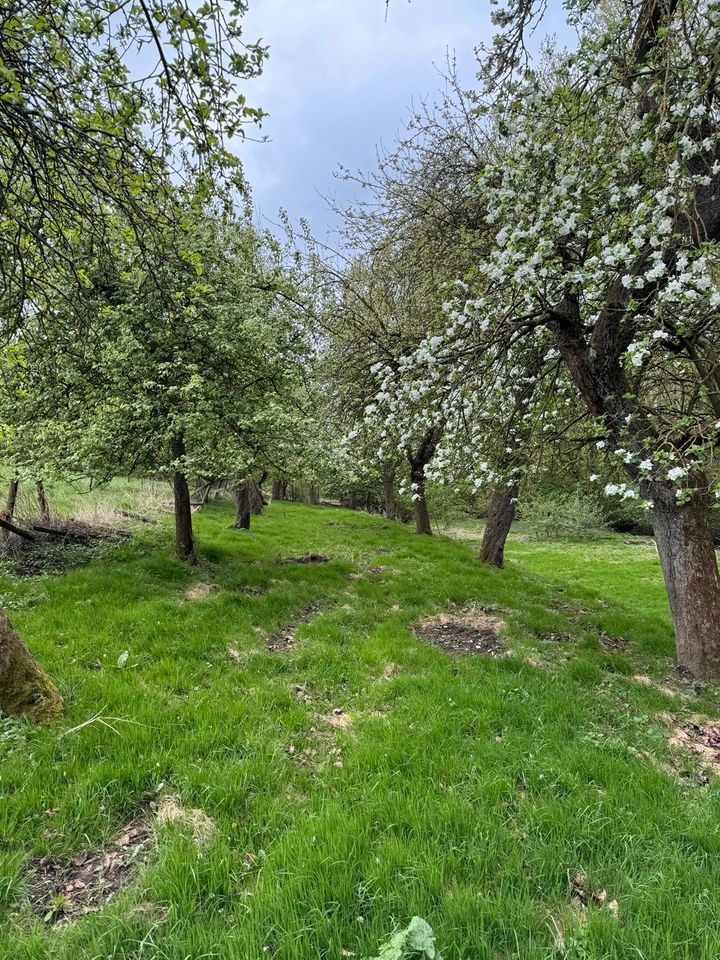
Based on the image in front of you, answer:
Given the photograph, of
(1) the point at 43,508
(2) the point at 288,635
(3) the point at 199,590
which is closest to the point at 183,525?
(3) the point at 199,590

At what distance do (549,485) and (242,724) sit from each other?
772cm

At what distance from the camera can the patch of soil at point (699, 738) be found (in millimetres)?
4091

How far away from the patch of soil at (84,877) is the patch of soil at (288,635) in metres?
3.34

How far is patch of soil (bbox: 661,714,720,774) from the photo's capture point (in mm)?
4091

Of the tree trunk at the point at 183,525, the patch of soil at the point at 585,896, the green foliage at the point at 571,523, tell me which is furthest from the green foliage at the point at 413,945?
the green foliage at the point at 571,523

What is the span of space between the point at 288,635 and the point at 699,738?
4.88 metres

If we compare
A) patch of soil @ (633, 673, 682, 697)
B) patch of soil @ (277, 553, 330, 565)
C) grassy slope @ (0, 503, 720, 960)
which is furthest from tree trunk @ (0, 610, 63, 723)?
patch of soil @ (277, 553, 330, 565)

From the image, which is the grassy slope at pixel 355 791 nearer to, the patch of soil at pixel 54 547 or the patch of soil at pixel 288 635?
the patch of soil at pixel 288 635

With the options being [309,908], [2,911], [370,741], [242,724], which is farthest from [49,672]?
[309,908]

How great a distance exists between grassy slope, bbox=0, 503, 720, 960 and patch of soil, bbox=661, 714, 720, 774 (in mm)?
208

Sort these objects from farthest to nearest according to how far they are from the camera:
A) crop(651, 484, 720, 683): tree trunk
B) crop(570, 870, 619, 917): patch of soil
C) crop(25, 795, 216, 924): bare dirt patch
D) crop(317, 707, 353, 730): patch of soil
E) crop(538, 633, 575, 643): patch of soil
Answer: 1. crop(538, 633, 575, 643): patch of soil
2. crop(651, 484, 720, 683): tree trunk
3. crop(317, 707, 353, 730): patch of soil
4. crop(25, 795, 216, 924): bare dirt patch
5. crop(570, 870, 619, 917): patch of soil

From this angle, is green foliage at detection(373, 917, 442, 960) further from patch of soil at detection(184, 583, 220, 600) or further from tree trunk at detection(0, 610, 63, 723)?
patch of soil at detection(184, 583, 220, 600)

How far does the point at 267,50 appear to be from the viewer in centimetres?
361

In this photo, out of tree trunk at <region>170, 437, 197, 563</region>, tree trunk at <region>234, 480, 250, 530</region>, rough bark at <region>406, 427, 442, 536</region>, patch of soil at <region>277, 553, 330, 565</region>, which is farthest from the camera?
tree trunk at <region>234, 480, 250, 530</region>
